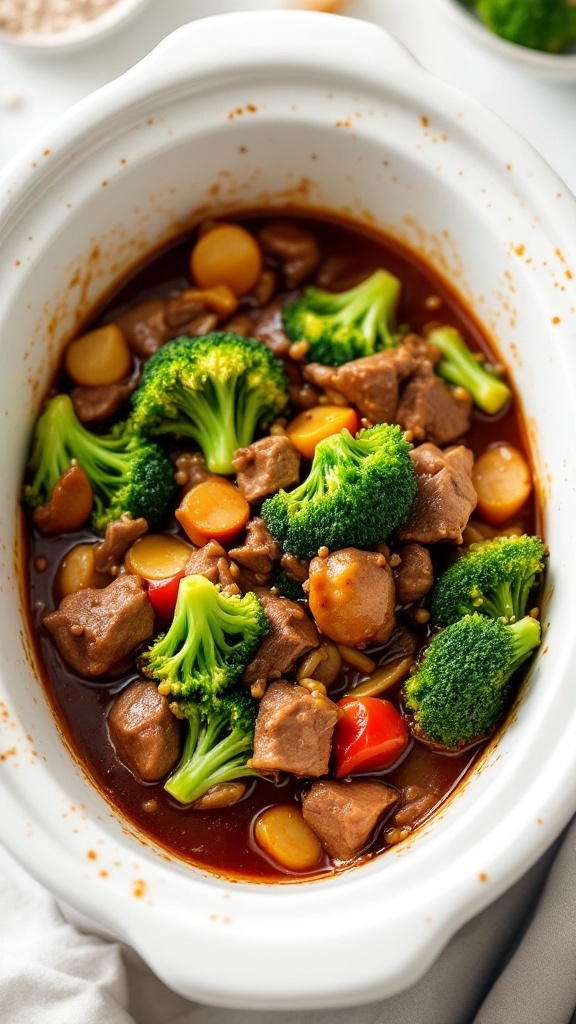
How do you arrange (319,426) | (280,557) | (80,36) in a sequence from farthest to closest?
(80,36) → (319,426) → (280,557)

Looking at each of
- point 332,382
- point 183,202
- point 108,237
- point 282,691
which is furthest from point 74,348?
point 282,691

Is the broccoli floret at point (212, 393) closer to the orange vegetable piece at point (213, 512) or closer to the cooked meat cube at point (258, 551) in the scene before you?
the orange vegetable piece at point (213, 512)

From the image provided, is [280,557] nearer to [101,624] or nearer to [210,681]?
[210,681]

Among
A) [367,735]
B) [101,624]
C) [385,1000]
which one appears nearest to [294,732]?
[367,735]

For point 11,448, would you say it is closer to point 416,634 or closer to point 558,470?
point 416,634

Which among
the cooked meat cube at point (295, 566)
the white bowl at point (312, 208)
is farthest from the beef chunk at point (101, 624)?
the cooked meat cube at point (295, 566)

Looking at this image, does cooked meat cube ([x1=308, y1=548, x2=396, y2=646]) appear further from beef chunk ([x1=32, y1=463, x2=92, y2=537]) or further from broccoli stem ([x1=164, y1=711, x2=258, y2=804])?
beef chunk ([x1=32, y1=463, x2=92, y2=537])

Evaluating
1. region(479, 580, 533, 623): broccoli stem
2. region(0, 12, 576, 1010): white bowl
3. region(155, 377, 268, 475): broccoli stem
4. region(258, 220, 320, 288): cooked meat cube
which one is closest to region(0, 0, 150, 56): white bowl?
region(0, 12, 576, 1010): white bowl
